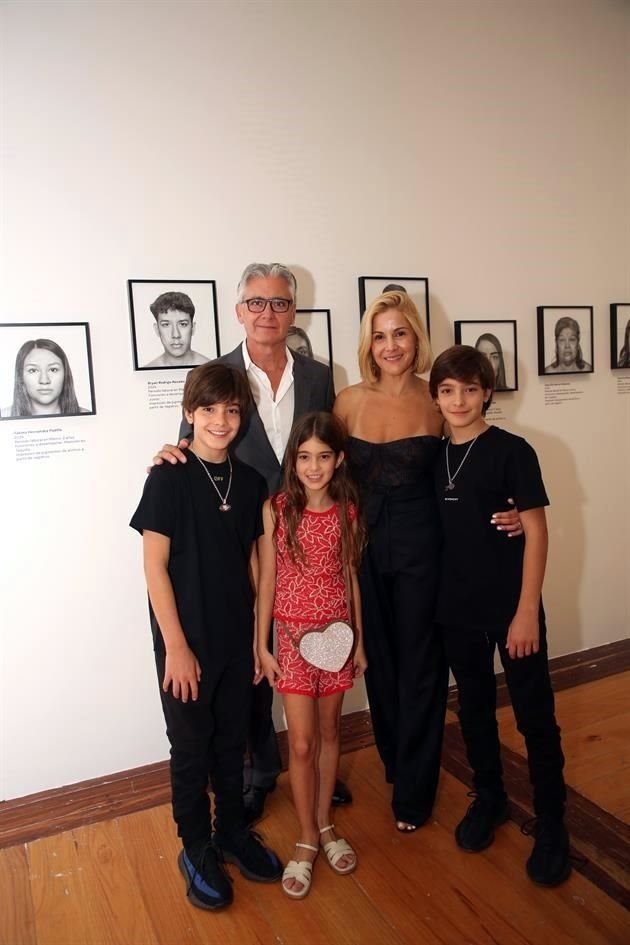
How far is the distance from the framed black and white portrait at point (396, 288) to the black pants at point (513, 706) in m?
1.39

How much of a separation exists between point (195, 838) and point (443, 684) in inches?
36.1

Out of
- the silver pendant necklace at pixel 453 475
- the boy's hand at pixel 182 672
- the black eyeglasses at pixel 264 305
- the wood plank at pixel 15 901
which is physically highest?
the black eyeglasses at pixel 264 305

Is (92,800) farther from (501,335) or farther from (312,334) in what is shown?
(501,335)

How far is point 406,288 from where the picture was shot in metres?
3.09

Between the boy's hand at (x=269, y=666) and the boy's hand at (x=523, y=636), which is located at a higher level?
the boy's hand at (x=523, y=636)

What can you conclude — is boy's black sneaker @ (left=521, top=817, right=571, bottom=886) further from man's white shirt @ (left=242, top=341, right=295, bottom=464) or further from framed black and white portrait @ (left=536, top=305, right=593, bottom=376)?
framed black and white portrait @ (left=536, top=305, right=593, bottom=376)

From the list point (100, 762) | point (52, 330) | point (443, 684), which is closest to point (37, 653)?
point (100, 762)

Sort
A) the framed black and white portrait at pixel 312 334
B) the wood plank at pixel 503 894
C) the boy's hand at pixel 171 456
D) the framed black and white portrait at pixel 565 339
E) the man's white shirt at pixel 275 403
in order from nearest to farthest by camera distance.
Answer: the wood plank at pixel 503 894
the boy's hand at pixel 171 456
the man's white shirt at pixel 275 403
the framed black and white portrait at pixel 312 334
the framed black and white portrait at pixel 565 339

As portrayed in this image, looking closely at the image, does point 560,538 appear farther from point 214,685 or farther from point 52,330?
point 52,330

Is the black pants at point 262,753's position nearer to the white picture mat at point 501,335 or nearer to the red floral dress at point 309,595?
the red floral dress at point 309,595

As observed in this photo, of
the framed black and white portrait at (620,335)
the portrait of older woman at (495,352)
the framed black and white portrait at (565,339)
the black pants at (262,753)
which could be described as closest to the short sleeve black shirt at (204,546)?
the black pants at (262,753)

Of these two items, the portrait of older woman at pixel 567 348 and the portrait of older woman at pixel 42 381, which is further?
the portrait of older woman at pixel 567 348

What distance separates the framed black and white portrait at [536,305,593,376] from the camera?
11.3 ft

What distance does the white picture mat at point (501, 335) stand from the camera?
128 inches
